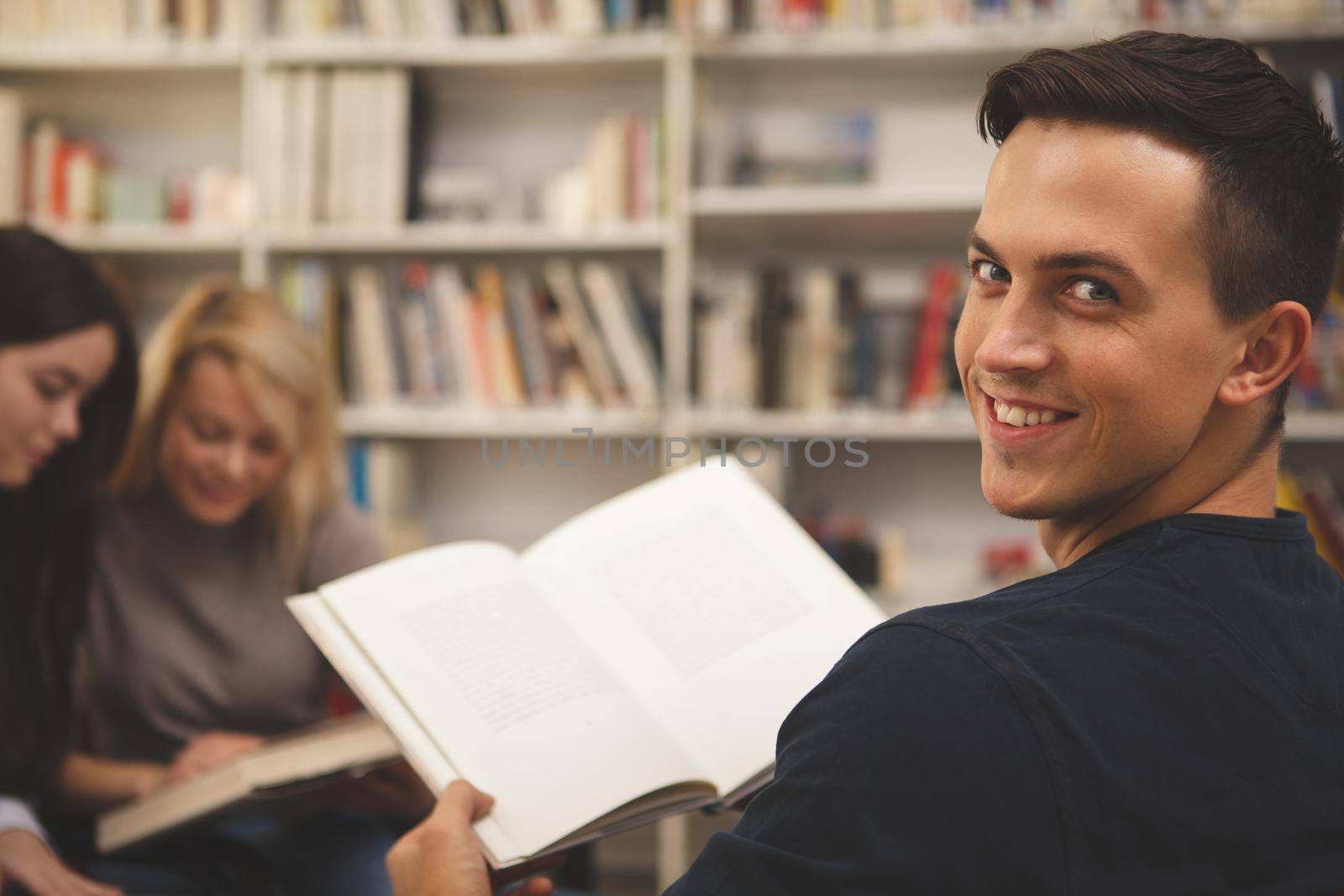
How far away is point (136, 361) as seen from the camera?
1.50 metres

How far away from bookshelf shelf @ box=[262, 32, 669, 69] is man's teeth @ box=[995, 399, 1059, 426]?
1915mm

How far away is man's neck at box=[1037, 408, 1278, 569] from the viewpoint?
2.18ft

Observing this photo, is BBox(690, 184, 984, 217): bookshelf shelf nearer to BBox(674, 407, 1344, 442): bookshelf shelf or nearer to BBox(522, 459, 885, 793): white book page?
BBox(674, 407, 1344, 442): bookshelf shelf

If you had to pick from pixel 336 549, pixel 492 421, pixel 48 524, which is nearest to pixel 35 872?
pixel 48 524

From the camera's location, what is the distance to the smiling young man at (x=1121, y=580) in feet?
1.77

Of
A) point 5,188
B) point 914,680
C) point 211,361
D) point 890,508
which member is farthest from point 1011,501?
point 5,188

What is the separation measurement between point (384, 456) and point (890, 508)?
118 cm

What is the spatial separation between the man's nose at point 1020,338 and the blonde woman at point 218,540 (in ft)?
3.96

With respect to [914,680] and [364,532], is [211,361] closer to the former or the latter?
[364,532]

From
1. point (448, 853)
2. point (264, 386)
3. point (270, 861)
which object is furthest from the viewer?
point (264, 386)

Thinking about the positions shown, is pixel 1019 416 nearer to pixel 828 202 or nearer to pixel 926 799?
pixel 926 799

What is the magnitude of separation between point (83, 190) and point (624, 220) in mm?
1280

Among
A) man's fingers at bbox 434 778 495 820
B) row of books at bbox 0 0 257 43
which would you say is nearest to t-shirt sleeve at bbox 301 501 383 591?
man's fingers at bbox 434 778 495 820

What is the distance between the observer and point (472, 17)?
8.10ft
